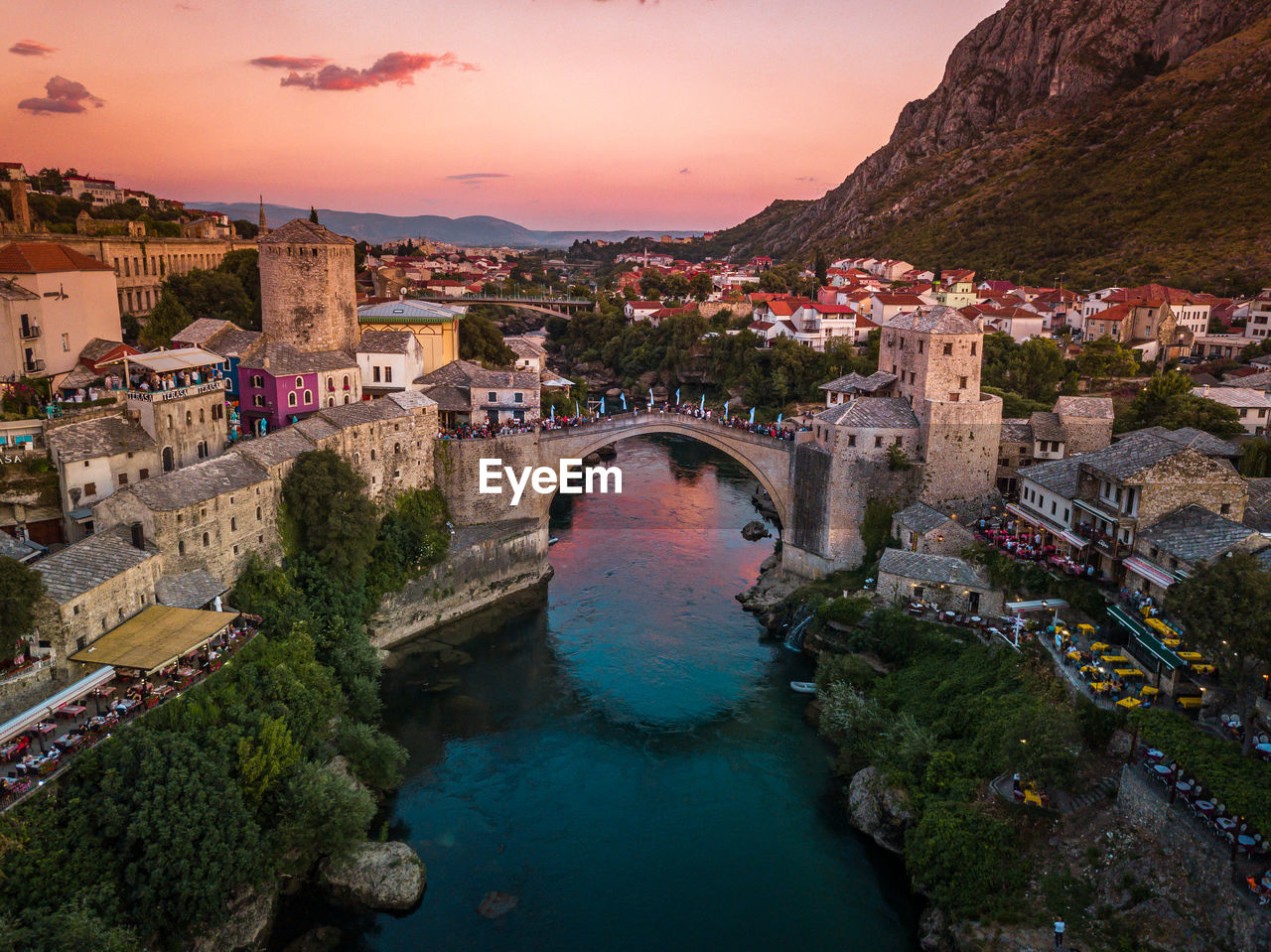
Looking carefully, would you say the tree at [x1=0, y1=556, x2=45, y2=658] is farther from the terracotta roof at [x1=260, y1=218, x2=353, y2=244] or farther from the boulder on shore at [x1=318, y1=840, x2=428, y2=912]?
the terracotta roof at [x1=260, y1=218, x2=353, y2=244]

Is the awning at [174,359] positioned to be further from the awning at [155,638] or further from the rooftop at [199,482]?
the awning at [155,638]

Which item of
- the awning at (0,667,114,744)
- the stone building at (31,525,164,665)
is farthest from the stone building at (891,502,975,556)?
the awning at (0,667,114,744)

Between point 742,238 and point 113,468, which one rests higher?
point 742,238

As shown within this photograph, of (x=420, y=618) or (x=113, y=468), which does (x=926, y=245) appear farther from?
(x=113, y=468)

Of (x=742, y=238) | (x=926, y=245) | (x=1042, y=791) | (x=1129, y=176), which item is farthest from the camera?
(x=742, y=238)

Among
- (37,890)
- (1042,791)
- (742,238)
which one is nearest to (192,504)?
(37,890)

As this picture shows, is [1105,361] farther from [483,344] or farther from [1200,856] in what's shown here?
[1200,856]
